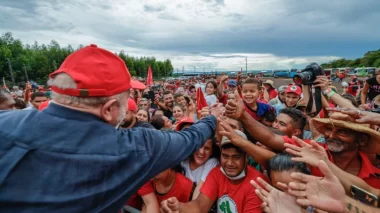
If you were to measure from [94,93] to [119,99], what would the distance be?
0.46 ft

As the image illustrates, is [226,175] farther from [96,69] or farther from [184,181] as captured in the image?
[96,69]

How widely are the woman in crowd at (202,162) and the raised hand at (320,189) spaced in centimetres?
99

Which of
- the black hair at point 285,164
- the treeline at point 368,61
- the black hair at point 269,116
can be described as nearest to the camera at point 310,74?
the black hair at point 269,116

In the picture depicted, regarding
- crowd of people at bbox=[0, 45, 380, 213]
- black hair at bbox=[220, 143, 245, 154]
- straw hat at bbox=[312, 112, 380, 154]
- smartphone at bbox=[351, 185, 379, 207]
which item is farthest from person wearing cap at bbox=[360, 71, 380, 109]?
black hair at bbox=[220, 143, 245, 154]

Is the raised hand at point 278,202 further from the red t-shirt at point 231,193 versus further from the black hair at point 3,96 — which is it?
the black hair at point 3,96

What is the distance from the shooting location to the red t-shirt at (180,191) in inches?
85.0

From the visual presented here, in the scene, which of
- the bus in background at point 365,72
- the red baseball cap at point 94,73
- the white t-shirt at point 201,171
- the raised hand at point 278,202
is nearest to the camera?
the red baseball cap at point 94,73

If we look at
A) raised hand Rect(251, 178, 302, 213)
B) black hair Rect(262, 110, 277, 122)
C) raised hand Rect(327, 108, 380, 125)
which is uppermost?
raised hand Rect(327, 108, 380, 125)

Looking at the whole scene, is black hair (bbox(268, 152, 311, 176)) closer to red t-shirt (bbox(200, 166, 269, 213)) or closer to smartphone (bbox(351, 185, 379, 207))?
red t-shirt (bbox(200, 166, 269, 213))

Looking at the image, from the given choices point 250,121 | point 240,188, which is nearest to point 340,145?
point 250,121

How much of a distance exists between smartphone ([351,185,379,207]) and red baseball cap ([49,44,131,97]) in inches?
67.1

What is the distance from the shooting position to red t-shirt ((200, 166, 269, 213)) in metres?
1.92

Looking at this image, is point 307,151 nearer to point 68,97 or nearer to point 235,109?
point 235,109

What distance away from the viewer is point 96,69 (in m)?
1.11
